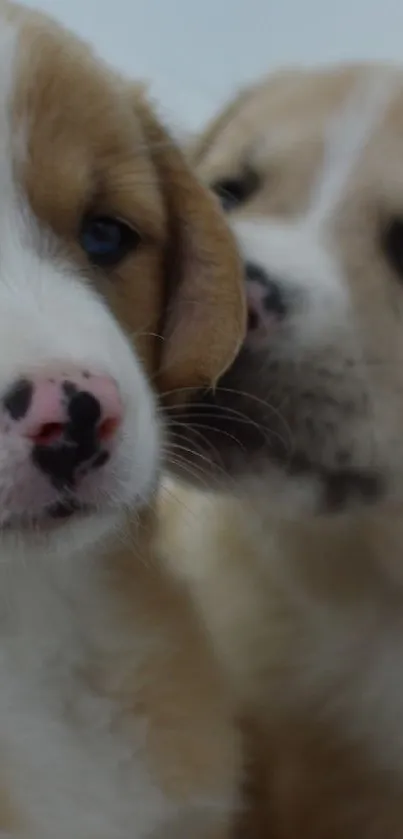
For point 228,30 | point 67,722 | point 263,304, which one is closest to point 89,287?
point 263,304

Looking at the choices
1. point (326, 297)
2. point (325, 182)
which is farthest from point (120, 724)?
→ point (325, 182)

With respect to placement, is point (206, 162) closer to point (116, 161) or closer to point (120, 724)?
point (116, 161)

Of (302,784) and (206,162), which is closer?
(302,784)

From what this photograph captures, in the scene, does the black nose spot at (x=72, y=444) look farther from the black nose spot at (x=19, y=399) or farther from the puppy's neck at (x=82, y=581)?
the puppy's neck at (x=82, y=581)

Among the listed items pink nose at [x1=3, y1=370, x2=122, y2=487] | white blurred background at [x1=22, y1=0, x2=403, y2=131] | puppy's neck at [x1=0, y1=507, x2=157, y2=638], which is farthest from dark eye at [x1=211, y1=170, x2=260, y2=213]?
white blurred background at [x1=22, y1=0, x2=403, y2=131]

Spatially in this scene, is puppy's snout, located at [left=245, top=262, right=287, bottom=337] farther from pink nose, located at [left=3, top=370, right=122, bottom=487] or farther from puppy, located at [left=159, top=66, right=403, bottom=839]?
pink nose, located at [left=3, top=370, right=122, bottom=487]
